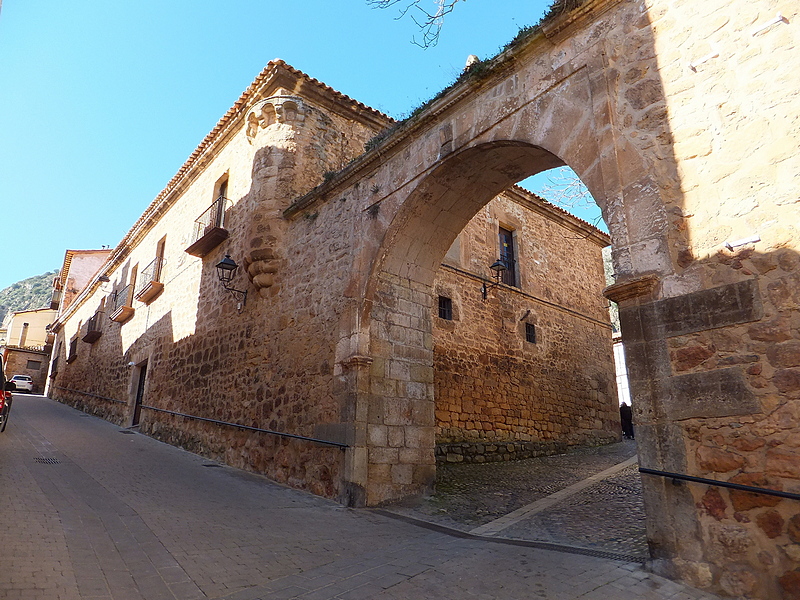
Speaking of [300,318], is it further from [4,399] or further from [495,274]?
[4,399]

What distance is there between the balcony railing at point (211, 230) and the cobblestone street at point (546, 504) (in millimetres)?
6279

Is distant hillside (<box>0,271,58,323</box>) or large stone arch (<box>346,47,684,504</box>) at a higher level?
distant hillside (<box>0,271,58,323</box>)

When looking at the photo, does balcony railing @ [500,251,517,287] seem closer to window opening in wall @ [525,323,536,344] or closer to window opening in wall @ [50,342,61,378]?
window opening in wall @ [525,323,536,344]

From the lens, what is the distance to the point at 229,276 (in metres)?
9.66

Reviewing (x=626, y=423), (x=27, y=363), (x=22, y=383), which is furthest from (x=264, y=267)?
(x=27, y=363)

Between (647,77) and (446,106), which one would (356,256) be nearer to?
(446,106)

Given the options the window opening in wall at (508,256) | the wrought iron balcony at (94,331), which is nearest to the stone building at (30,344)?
the wrought iron balcony at (94,331)

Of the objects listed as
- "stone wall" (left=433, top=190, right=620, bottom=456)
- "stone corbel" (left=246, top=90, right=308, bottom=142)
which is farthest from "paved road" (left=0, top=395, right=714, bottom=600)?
"stone corbel" (left=246, top=90, right=308, bottom=142)

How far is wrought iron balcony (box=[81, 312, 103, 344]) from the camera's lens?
719 inches

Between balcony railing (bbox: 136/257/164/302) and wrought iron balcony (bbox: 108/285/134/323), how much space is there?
81 cm

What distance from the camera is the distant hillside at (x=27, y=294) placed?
6950 centimetres

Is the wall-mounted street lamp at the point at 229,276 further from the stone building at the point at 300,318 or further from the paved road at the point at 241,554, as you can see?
the paved road at the point at 241,554

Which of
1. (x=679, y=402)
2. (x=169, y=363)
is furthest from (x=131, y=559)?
(x=169, y=363)

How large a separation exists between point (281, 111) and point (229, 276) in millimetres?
3228
